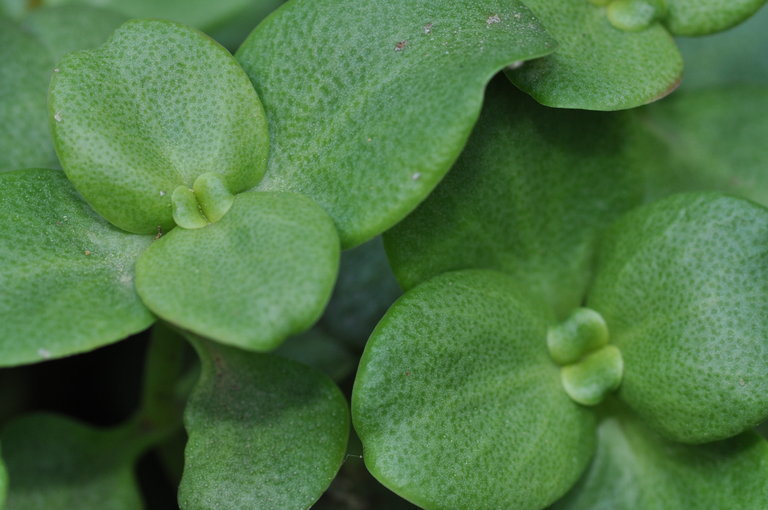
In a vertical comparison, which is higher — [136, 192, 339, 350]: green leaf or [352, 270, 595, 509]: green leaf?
[136, 192, 339, 350]: green leaf

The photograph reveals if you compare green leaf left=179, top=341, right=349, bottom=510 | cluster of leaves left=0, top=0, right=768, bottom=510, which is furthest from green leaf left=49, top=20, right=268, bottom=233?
green leaf left=179, top=341, right=349, bottom=510

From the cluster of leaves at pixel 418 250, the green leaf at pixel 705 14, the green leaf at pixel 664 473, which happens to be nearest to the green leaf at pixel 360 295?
the cluster of leaves at pixel 418 250

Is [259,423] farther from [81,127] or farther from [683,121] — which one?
[683,121]

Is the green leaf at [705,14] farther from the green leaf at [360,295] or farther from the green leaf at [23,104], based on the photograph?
the green leaf at [23,104]

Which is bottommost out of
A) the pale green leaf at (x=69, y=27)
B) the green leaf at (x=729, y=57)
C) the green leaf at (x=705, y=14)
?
the green leaf at (x=729, y=57)

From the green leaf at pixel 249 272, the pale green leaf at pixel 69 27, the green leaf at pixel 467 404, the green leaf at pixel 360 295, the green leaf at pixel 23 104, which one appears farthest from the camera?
the green leaf at pixel 360 295

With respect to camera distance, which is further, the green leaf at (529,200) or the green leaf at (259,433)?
the green leaf at (529,200)

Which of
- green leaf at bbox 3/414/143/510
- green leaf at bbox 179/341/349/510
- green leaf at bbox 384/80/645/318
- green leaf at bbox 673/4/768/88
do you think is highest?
green leaf at bbox 384/80/645/318

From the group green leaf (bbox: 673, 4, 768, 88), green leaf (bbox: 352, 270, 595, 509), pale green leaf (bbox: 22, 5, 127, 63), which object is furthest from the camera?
green leaf (bbox: 673, 4, 768, 88)

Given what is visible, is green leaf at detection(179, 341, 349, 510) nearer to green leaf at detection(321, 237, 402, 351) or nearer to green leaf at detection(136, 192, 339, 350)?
green leaf at detection(136, 192, 339, 350)
